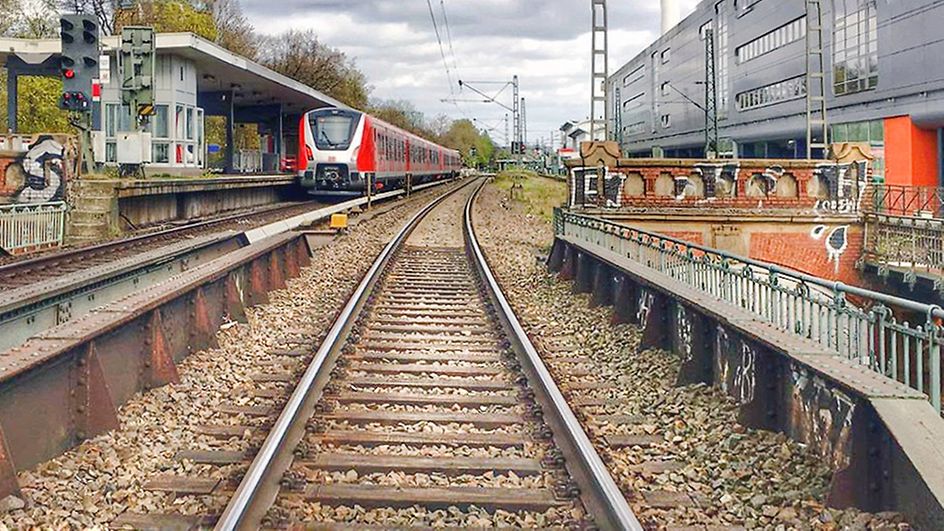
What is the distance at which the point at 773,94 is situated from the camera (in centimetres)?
5006

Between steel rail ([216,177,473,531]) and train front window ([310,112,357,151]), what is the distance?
21585mm

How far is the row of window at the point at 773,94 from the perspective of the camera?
45.8m

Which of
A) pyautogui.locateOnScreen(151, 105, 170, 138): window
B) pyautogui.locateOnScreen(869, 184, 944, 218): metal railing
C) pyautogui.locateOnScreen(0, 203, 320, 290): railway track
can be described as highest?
pyautogui.locateOnScreen(151, 105, 170, 138): window

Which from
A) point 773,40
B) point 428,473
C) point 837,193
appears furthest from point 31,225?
point 773,40

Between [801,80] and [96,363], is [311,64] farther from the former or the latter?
[96,363]

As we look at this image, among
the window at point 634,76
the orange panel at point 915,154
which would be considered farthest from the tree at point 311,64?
the orange panel at point 915,154

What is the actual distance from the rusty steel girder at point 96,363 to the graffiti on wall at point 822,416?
14.5 feet

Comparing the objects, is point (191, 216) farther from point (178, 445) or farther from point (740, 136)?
point (740, 136)

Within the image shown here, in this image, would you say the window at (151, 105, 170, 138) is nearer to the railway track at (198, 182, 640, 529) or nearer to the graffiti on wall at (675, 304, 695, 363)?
the railway track at (198, 182, 640, 529)

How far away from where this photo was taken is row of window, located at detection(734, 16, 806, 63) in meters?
45.9

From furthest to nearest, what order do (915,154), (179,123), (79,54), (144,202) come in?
(915,154)
(179,123)
(144,202)
(79,54)

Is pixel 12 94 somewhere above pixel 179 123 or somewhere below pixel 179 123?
above

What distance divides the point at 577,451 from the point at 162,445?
8.78 feet

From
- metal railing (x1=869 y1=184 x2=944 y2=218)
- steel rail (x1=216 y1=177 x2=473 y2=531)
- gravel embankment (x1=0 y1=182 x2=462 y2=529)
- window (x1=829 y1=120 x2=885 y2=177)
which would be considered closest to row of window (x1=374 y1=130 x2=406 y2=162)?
metal railing (x1=869 y1=184 x2=944 y2=218)
